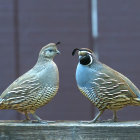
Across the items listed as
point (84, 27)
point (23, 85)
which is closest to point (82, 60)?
point (23, 85)

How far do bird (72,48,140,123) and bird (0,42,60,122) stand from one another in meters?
0.19

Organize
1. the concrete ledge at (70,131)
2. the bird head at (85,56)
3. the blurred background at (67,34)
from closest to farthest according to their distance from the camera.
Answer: the concrete ledge at (70,131) → the bird head at (85,56) → the blurred background at (67,34)

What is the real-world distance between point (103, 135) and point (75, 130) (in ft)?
0.63

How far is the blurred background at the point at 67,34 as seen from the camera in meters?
6.59

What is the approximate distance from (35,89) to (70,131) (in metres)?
0.37

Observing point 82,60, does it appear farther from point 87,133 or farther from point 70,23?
point 70,23

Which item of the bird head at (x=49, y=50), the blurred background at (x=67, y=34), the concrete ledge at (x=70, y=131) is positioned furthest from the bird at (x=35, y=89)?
the blurred background at (x=67, y=34)

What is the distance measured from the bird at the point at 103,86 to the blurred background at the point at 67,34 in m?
2.70

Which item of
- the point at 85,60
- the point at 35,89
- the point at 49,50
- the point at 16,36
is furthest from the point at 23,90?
the point at 16,36

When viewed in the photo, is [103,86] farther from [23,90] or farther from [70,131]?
[23,90]

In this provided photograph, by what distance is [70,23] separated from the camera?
6.63 meters

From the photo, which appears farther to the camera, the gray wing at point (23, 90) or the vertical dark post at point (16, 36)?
the vertical dark post at point (16, 36)

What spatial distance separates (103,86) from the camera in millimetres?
3834

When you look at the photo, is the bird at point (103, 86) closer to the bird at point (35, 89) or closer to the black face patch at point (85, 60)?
the black face patch at point (85, 60)
